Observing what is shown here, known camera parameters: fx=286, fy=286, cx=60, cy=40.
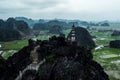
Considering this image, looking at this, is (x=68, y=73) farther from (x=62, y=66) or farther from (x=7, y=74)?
(x=7, y=74)

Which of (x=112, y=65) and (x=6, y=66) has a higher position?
(x=6, y=66)

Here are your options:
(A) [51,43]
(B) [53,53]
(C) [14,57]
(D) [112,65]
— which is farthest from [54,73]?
(D) [112,65]

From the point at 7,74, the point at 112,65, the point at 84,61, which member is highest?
the point at 84,61

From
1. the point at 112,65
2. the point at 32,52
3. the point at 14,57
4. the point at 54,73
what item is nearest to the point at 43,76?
the point at 54,73

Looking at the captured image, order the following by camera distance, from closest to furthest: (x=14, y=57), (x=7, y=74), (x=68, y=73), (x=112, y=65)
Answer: (x=68, y=73)
(x=7, y=74)
(x=14, y=57)
(x=112, y=65)

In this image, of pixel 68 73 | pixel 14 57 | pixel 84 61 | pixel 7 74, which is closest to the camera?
pixel 68 73

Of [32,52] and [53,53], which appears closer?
[53,53]

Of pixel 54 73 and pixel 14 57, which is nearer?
pixel 54 73

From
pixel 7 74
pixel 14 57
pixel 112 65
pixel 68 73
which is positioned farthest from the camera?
pixel 112 65

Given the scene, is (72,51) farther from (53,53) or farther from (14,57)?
(14,57)
